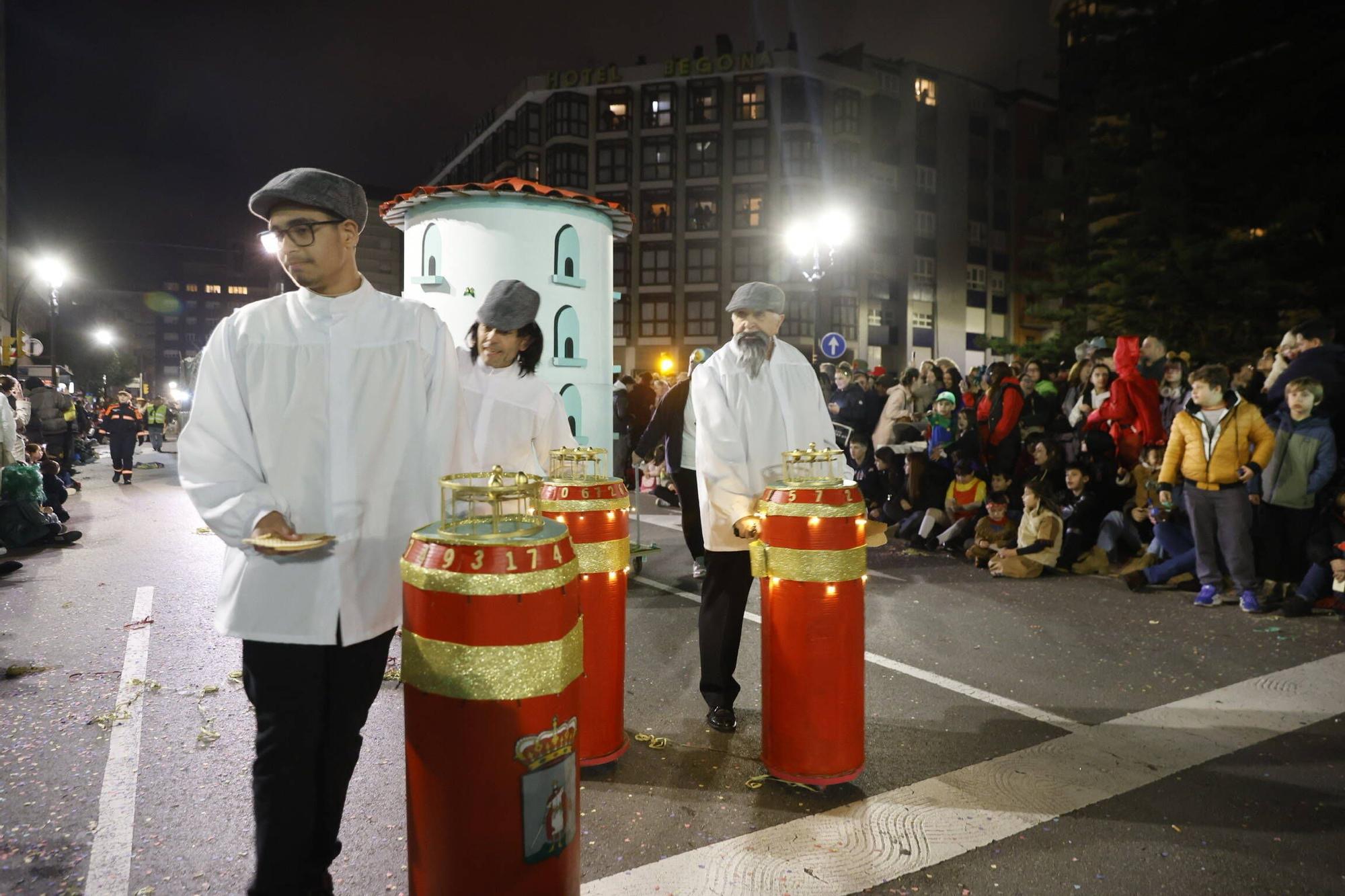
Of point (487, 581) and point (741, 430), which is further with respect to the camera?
point (741, 430)

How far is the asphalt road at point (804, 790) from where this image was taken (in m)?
3.36

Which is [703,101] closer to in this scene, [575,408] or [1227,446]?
[575,408]

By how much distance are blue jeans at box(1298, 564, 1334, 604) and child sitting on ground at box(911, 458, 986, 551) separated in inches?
132

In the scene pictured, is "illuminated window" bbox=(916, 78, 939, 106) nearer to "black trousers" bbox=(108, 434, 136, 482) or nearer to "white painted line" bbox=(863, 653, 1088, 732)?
"black trousers" bbox=(108, 434, 136, 482)

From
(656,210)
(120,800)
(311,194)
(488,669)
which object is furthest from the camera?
(656,210)

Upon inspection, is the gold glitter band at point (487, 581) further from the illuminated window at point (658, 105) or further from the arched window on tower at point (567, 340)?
the illuminated window at point (658, 105)

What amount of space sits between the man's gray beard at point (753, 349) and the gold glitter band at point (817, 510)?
891 millimetres

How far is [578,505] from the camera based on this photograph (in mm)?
4234

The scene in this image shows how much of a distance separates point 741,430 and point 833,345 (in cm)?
1221

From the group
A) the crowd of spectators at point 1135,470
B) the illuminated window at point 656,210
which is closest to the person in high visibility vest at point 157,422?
the crowd of spectators at point 1135,470

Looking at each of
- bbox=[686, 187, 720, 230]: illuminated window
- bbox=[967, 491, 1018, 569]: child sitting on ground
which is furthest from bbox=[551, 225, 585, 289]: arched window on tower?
bbox=[686, 187, 720, 230]: illuminated window

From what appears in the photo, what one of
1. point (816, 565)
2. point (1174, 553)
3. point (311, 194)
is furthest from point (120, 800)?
point (1174, 553)

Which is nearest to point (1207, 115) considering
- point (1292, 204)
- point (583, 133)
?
point (1292, 204)

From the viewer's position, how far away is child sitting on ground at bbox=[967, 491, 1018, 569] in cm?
944
